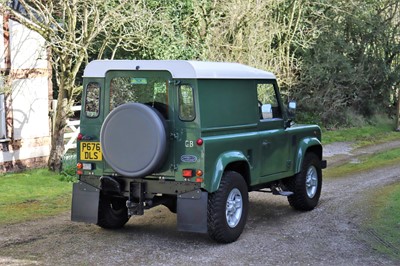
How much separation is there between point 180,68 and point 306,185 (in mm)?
3667

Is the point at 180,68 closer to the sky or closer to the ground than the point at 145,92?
closer to the sky

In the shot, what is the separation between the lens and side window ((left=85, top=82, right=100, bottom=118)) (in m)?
8.76

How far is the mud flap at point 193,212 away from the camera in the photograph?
8016 millimetres

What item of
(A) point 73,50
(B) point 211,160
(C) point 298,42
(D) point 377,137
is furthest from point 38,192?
(D) point 377,137

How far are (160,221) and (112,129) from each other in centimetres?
217

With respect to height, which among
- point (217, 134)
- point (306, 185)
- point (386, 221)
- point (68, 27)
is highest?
point (68, 27)

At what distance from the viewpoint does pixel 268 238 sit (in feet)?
28.7

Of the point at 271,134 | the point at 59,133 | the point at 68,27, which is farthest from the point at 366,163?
the point at 68,27

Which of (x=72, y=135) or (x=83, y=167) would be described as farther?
(x=72, y=135)

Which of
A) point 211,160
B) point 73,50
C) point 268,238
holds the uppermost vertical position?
point 73,50

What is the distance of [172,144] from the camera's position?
26.8 feet

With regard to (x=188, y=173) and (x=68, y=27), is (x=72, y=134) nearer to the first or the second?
(x=68, y=27)

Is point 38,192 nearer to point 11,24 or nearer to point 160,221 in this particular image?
point 160,221

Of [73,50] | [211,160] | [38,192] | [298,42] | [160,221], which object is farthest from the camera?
[298,42]
